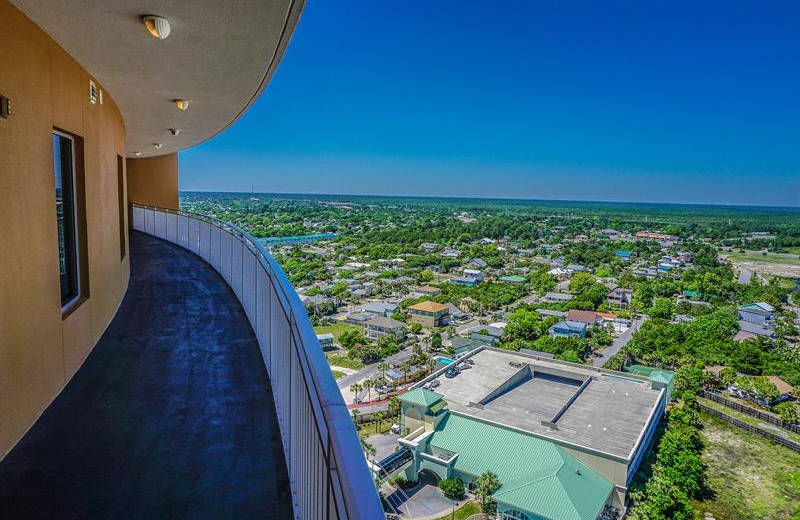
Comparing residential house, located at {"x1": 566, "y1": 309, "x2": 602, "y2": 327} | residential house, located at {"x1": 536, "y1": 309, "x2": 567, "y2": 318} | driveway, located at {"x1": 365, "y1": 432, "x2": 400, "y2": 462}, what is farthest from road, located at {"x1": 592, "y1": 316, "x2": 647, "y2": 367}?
driveway, located at {"x1": 365, "y1": 432, "x2": 400, "y2": 462}

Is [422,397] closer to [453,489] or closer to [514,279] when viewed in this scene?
[453,489]

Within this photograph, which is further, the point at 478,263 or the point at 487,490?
the point at 478,263

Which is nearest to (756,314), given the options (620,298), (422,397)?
(620,298)

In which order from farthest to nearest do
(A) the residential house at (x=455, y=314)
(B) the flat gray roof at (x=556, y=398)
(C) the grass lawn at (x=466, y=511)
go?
1. (A) the residential house at (x=455, y=314)
2. (B) the flat gray roof at (x=556, y=398)
3. (C) the grass lawn at (x=466, y=511)

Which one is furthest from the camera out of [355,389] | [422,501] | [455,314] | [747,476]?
[455,314]

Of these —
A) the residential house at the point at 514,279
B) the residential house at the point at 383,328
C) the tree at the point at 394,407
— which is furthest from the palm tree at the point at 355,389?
the residential house at the point at 514,279

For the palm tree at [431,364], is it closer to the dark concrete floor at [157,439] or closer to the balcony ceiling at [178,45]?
the balcony ceiling at [178,45]
